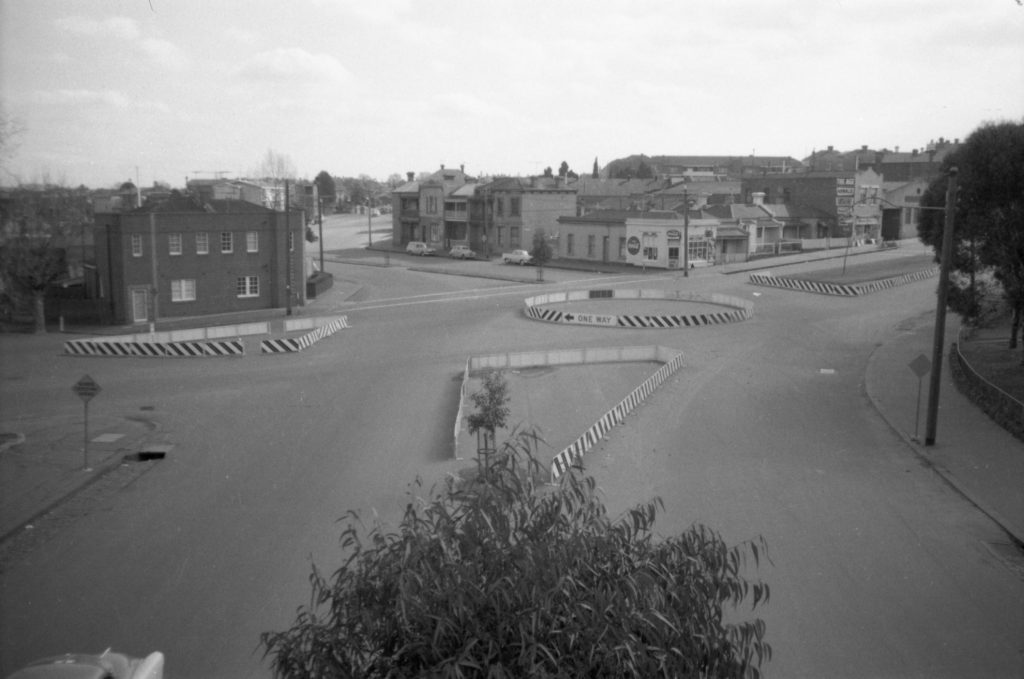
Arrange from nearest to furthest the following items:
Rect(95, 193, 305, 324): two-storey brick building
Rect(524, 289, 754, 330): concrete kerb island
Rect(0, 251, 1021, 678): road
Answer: Rect(0, 251, 1021, 678): road → Rect(524, 289, 754, 330): concrete kerb island → Rect(95, 193, 305, 324): two-storey brick building

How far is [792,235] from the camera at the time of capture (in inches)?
3238

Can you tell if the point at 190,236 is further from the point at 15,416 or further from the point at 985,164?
the point at 985,164

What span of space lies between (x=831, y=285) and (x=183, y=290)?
117 feet

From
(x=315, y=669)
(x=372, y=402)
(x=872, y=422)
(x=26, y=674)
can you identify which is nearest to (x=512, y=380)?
(x=372, y=402)

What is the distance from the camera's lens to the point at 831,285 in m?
53.1

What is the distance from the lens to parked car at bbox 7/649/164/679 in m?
8.59

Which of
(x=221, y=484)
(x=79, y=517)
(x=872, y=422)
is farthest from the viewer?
(x=872, y=422)

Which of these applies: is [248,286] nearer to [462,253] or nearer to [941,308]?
[941,308]

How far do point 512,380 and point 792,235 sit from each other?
60.2 meters

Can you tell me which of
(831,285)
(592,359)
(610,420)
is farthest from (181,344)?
(831,285)

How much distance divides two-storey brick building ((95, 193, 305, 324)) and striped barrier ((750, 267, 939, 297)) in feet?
91.4

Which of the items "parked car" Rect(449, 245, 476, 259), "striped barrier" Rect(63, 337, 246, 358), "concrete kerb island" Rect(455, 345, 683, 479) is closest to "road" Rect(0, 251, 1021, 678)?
"concrete kerb island" Rect(455, 345, 683, 479)

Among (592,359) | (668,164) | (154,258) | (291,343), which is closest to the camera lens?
(592,359)

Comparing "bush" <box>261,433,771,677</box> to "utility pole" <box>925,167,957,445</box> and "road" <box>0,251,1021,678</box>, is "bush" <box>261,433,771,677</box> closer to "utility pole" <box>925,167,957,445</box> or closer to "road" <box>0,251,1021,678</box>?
"road" <box>0,251,1021,678</box>
